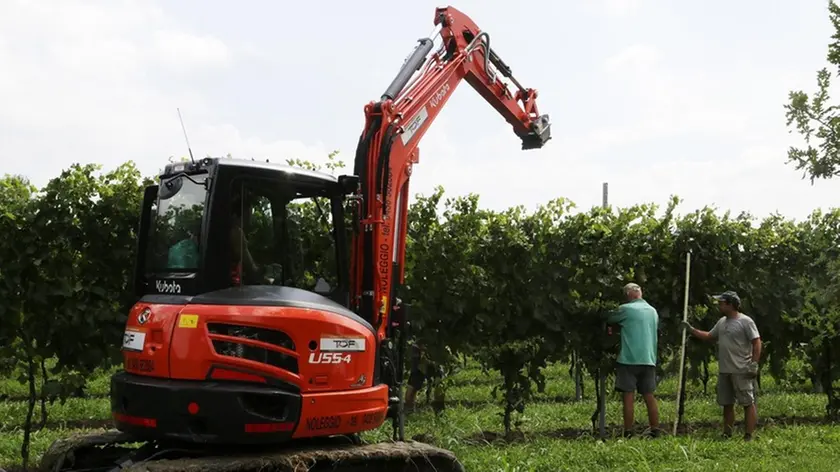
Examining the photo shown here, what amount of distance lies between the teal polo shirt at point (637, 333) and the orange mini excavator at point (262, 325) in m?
3.93

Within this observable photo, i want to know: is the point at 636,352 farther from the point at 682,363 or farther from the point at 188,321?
the point at 188,321

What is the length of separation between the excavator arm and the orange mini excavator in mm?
17

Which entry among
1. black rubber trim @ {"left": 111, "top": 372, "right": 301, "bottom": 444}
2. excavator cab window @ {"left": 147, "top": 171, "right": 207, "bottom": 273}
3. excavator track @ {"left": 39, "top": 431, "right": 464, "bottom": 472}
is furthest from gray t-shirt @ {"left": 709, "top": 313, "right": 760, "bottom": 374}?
excavator cab window @ {"left": 147, "top": 171, "right": 207, "bottom": 273}

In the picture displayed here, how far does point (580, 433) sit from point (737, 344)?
221 cm

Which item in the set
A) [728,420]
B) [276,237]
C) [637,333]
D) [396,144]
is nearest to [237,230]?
[276,237]

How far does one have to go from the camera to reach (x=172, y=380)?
5.20 metres

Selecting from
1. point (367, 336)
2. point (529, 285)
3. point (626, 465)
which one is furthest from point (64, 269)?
point (626, 465)

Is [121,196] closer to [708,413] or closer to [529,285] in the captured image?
[529,285]

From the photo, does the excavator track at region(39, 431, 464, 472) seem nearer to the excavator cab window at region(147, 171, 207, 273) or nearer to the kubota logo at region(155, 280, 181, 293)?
the kubota logo at region(155, 280, 181, 293)

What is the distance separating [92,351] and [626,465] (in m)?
Result: 5.48

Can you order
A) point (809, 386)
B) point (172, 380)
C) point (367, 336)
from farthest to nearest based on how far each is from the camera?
point (809, 386), point (367, 336), point (172, 380)

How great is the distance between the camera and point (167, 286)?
216 inches

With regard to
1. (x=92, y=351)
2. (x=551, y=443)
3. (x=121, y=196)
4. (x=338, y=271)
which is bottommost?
(x=551, y=443)

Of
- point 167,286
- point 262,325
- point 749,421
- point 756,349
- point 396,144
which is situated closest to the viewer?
point 262,325
